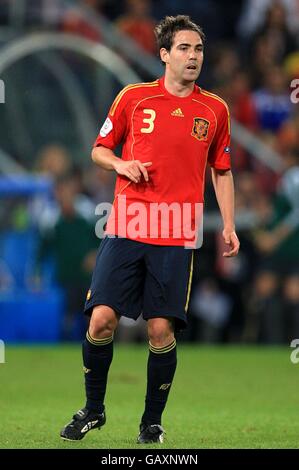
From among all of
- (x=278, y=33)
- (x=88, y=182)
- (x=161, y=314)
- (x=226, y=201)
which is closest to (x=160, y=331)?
(x=161, y=314)

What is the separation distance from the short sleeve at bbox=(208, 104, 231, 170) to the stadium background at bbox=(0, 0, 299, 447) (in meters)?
6.16

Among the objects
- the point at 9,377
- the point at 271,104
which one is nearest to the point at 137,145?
the point at 9,377

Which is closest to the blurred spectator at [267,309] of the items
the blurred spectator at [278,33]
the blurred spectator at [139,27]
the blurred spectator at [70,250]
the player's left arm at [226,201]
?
the blurred spectator at [70,250]

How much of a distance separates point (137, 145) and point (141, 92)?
0.33 meters

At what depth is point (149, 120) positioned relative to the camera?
7.79 metres

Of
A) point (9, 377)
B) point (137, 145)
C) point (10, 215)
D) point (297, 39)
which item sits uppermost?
point (297, 39)

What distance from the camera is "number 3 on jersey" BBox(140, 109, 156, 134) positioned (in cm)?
777

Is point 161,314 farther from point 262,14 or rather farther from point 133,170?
point 262,14

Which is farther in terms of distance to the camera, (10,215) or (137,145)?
(10,215)

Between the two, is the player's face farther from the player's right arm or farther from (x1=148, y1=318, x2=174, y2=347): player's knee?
(x1=148, y1=318, x2=174, y2=347): player's knee

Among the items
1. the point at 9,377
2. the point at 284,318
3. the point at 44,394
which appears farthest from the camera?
the point at 284,318

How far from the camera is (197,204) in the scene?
7828mm

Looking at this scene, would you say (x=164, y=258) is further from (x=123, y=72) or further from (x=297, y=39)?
(x=297, y=39)

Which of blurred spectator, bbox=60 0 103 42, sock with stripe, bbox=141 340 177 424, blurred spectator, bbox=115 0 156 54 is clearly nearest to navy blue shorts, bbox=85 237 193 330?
sock with stripe, bbox=141 340 177 424
